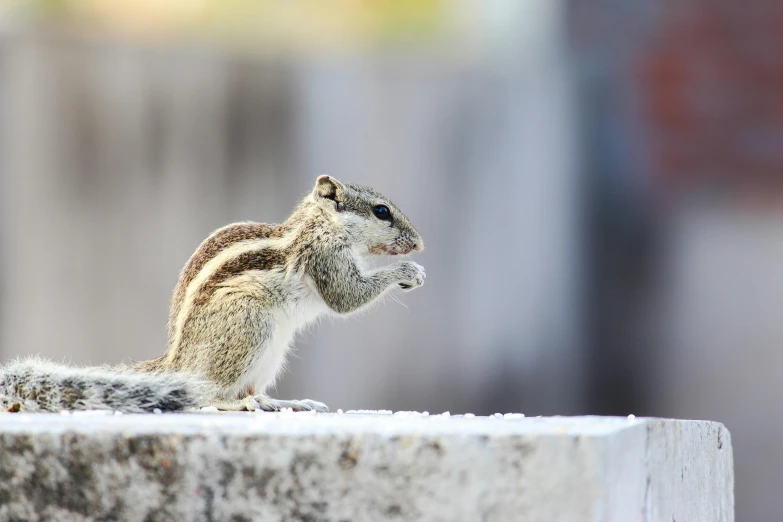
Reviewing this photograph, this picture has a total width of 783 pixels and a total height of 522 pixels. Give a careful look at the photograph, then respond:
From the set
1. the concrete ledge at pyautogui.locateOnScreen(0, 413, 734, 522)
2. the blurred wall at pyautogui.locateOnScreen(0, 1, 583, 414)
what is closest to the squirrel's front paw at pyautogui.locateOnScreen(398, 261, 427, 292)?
the concrete ledge at pyautogui.locateOnScreen(0, 413, 734, 522)

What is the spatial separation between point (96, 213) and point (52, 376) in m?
2.67

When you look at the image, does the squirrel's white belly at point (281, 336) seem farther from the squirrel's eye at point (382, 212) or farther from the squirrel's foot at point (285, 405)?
the squirrel's eye at point (382, 212)

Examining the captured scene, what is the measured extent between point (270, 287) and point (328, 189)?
24cm

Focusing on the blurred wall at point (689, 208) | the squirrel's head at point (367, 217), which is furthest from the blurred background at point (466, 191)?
the squirrel's head at point (367, 217)

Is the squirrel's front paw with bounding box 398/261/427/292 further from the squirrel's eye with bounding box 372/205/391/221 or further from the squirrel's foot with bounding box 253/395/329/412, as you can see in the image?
the squirrel's foot with bounding box 253/395/329/412

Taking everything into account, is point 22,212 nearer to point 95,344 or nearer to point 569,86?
point 95,344

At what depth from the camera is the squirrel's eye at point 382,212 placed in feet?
5.62

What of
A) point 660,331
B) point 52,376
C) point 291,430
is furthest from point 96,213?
point 291,430

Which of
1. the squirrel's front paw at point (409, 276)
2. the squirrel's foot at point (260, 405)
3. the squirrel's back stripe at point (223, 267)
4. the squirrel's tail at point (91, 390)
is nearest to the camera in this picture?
the squirrel's tail at point (91, 390)

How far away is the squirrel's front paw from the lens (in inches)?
65.0

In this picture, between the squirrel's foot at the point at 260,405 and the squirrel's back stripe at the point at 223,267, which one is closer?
the squirrel's foot at the point at 260,405

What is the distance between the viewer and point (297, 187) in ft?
12.0

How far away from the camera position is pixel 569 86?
3.93 metres

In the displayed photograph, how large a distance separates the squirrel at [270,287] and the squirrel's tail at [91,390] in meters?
0.01
